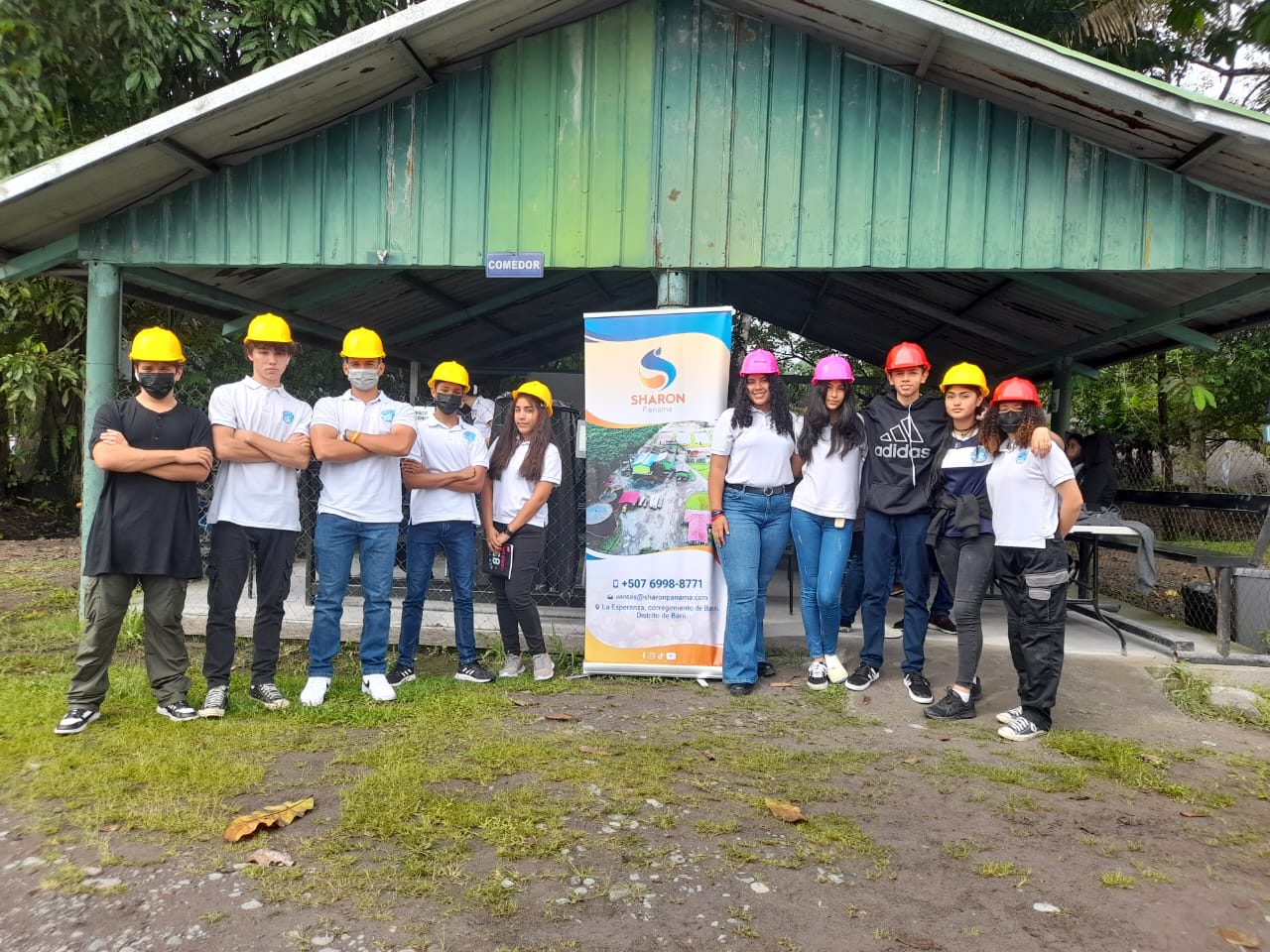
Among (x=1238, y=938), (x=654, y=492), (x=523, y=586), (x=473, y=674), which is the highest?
(x=654, y=492)

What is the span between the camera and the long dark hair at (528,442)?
18.5 feet

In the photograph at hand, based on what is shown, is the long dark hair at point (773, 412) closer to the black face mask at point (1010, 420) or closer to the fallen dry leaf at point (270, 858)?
the black face mask at point (1010, 420)

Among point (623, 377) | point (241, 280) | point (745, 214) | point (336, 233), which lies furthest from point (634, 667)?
point (241, 280)

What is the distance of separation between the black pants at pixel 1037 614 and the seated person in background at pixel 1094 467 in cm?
465

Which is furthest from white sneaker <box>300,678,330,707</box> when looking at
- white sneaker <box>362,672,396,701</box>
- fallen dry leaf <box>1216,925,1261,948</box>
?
fallen dry leaf <box>1216,925,1261,948</box>

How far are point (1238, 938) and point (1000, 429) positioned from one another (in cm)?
271

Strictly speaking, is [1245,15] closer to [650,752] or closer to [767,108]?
[767,108]

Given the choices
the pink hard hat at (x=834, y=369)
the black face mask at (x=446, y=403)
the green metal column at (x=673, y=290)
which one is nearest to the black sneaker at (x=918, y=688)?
the pink hard hat at (x=834, y=369)

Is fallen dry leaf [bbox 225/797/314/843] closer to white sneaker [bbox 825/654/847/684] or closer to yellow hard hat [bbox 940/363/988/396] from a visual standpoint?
white sneaker [bbox 825/654/847/684]

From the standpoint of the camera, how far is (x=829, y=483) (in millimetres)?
5508

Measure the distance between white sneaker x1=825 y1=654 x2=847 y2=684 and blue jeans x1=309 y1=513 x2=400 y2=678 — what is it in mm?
2801

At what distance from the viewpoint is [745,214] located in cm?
621

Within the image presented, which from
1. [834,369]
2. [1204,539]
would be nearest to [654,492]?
[834,369]

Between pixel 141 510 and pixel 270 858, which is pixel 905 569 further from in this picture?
pixel 141 510
